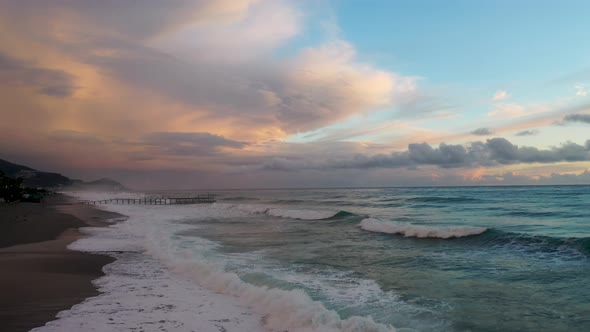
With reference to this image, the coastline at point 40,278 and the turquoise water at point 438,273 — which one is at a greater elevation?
the coastline at point 40,278

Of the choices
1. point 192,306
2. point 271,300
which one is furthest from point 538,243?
point 192,306

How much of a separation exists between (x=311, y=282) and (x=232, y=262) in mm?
3782

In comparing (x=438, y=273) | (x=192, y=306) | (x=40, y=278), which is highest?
(x=40, y=278)

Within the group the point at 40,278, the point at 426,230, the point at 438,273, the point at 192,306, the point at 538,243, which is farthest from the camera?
the point at 426,230

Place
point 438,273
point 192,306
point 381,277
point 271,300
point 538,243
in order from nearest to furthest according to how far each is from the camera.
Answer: point 192,306 < point 271,300 < point 381,277 < point 438,273 < point 538,243

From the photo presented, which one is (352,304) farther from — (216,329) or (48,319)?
(48,319)

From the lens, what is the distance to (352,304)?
798 centimetres

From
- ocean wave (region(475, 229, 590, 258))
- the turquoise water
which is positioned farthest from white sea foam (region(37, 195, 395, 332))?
ocean wave (region(475, 229, 590, 258))

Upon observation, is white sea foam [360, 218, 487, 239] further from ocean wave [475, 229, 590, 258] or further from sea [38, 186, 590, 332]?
ocean wave [475, 229, 590, 258]

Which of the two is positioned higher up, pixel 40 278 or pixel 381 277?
pixel 40 278

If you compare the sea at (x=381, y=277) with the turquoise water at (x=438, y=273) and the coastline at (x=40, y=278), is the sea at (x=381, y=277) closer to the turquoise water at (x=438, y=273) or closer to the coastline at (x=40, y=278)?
the turquoise water at (x=438, y=273)

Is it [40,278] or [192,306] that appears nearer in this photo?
[192,306]

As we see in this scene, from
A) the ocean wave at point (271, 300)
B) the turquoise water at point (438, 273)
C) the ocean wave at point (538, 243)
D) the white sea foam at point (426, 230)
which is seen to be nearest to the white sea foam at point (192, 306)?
the ocean wave at point (271, 300)

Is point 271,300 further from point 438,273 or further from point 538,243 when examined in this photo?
point 538,243
